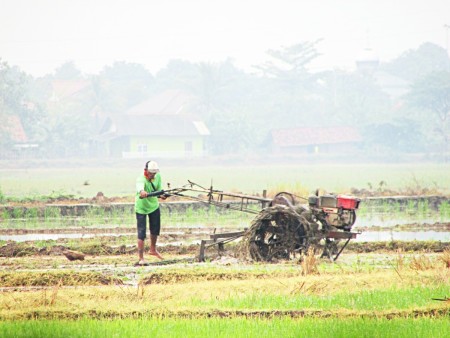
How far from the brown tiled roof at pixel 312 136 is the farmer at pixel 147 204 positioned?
68260 mm

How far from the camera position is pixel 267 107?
324 feet

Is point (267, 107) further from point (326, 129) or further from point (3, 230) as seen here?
point (3, 230)

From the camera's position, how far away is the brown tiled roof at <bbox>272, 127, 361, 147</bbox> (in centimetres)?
8362

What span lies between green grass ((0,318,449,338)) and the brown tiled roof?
74010mm

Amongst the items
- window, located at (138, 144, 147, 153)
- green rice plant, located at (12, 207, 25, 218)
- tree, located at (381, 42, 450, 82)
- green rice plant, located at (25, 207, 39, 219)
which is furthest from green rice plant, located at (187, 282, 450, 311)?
tree, located at (381, 42, 450, 82)

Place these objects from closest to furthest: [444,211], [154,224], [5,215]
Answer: [154,224], [5,215], [444,211]

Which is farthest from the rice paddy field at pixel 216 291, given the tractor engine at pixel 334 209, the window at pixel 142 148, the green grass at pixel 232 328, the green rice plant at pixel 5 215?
the window at pixel 142 148

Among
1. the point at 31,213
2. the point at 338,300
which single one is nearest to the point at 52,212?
the point at 31,213

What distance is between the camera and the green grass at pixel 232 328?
8.84 meters

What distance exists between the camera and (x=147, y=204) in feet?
50.1

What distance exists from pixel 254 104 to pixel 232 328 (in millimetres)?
92578

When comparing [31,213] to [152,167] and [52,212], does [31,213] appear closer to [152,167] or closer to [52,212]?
[52,212]

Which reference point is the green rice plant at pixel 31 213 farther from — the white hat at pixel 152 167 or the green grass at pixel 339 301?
the green grass at pixel 339 301

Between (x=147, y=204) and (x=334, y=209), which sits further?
(x=147, y=204)
